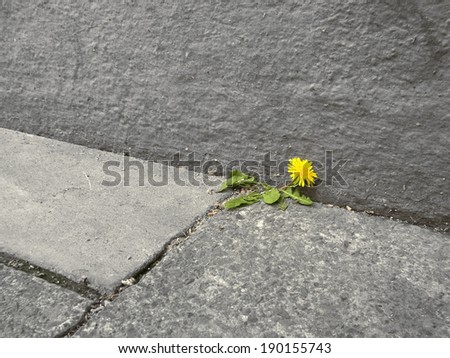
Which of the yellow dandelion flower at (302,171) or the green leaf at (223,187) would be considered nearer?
the yellow dandelion flower at (302,171)

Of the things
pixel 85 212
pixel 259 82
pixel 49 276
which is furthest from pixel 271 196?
pixel 49 276

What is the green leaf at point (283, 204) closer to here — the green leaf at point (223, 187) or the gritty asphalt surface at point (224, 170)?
the gritty asphalt surface at point (224, 170)

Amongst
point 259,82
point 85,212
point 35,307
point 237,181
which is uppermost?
point 259,82

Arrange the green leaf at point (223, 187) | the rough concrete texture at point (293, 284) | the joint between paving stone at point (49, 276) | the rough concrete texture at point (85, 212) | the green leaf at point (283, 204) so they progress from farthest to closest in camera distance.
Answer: the green leaf at point (223, 187) → the green leaf at point (283, 204) → the rough concrete texture at point (85, 212) → the joint between paving stone at point (49, 276) → the rough concrete texture at point (293, 284)

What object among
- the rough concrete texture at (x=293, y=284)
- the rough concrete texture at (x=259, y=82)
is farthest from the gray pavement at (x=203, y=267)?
the rough concrete texture at (x=259, y=82)

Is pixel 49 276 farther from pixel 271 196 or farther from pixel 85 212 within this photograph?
pixel 271 196

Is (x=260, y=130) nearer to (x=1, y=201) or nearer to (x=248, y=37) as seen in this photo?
(x=248, y=37)
